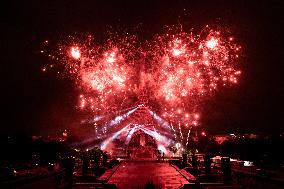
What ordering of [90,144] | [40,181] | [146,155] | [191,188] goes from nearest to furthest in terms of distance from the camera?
[191,188] → [40,181] → [146,155] → [90,144]

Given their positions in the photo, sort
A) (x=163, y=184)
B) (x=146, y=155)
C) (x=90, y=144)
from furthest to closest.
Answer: (x=90, y=144)
(x=146, y=155)
(x=163, y=184)

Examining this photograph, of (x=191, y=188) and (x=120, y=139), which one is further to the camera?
(x=120, y=139)

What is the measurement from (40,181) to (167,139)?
47790 millimetres

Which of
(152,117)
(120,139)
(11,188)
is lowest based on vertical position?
(11,188)

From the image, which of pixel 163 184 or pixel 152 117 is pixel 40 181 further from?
pixel 152 117

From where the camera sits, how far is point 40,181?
20.8 meters

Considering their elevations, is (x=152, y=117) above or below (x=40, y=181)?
above

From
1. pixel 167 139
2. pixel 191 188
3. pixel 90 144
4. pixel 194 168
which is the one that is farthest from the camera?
pixel 167 139

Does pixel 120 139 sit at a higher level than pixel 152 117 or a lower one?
lower

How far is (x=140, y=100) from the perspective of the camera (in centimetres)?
5322

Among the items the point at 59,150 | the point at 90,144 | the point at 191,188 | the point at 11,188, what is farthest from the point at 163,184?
the point at 90,144

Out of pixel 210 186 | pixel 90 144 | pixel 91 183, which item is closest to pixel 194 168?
pixel 210 186

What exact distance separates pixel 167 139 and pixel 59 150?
28.6m

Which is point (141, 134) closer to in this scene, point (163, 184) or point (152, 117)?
point (152, 117)
